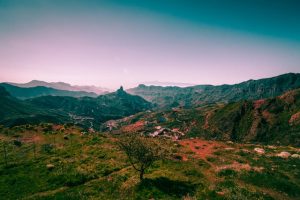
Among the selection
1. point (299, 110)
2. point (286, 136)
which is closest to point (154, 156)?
point (286, 136)

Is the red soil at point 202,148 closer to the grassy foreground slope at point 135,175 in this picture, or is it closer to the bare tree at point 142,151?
the grassy foreground slope at point 135,175

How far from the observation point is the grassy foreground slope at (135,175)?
94.7 feet

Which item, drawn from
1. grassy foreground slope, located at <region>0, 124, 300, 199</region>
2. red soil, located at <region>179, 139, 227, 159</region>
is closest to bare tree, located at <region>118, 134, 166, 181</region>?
grassy foreground slope, located at <region>0, 124, 300, 199</region>

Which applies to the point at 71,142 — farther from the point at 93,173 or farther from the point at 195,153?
the point at 195,153

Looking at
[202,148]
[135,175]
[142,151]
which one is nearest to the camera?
[142,151]

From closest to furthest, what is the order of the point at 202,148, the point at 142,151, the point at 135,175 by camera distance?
the point at 142,151, the point at 135,175, the point at 202,148

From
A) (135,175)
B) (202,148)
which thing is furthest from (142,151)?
(202,148)

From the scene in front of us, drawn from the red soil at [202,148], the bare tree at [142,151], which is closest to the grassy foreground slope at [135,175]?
the red soil at [202,148]

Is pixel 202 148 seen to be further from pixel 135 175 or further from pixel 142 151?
pixel 142 151

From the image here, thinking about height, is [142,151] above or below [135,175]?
above

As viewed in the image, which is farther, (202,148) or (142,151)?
(202,148)

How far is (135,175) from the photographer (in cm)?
3409

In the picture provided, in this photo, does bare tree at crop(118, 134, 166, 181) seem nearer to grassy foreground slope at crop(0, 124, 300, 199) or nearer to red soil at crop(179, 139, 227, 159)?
grassy foreground slope at crop(0, 124, 300, 199)

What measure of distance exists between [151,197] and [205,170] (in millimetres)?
12876
